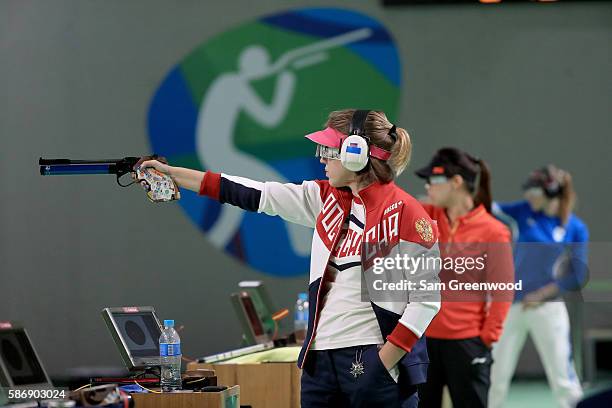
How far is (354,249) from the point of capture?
371 cm

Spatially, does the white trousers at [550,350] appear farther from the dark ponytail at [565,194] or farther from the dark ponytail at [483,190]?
the dark ponytail at [483,190]

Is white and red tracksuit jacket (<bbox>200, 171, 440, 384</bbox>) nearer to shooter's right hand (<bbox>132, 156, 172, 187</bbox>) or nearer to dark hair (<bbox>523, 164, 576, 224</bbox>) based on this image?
shooter's right hand (<bbox>132, 156, 172, 187</bbox>)

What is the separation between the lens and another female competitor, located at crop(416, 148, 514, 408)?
6.01 m

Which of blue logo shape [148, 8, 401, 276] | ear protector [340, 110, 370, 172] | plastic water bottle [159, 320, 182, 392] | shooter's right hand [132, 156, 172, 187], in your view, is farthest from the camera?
blue logo shape [148, 8, 401, 276]

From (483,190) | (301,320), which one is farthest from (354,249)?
(301,320)

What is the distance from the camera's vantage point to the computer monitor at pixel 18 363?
12.5 feet

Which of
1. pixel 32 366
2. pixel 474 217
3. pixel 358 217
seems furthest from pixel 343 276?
pixel 474 217

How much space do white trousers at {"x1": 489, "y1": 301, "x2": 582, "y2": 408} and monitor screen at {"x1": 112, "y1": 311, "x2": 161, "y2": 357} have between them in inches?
136

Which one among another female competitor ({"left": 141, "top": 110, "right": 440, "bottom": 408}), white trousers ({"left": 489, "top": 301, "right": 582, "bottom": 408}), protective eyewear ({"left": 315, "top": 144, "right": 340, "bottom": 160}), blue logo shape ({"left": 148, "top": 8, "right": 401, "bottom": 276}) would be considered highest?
blue logo shape ({"left": 148, "top": 8, "right": 401, "bottom": 276})

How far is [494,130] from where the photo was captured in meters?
9.14

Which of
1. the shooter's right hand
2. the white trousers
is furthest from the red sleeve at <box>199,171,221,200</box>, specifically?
the white trousers

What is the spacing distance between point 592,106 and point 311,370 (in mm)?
6073

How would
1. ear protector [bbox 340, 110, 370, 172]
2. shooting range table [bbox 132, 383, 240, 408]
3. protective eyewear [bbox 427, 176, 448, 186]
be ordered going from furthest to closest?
1. protective eyewear [bbox 427, 176, 448, 186]
2. shooting range table [bbox 132, 383, 240, 408]
3. ear protector [bbox 340, 110, 370, 172]

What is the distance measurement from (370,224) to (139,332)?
1392 mm
